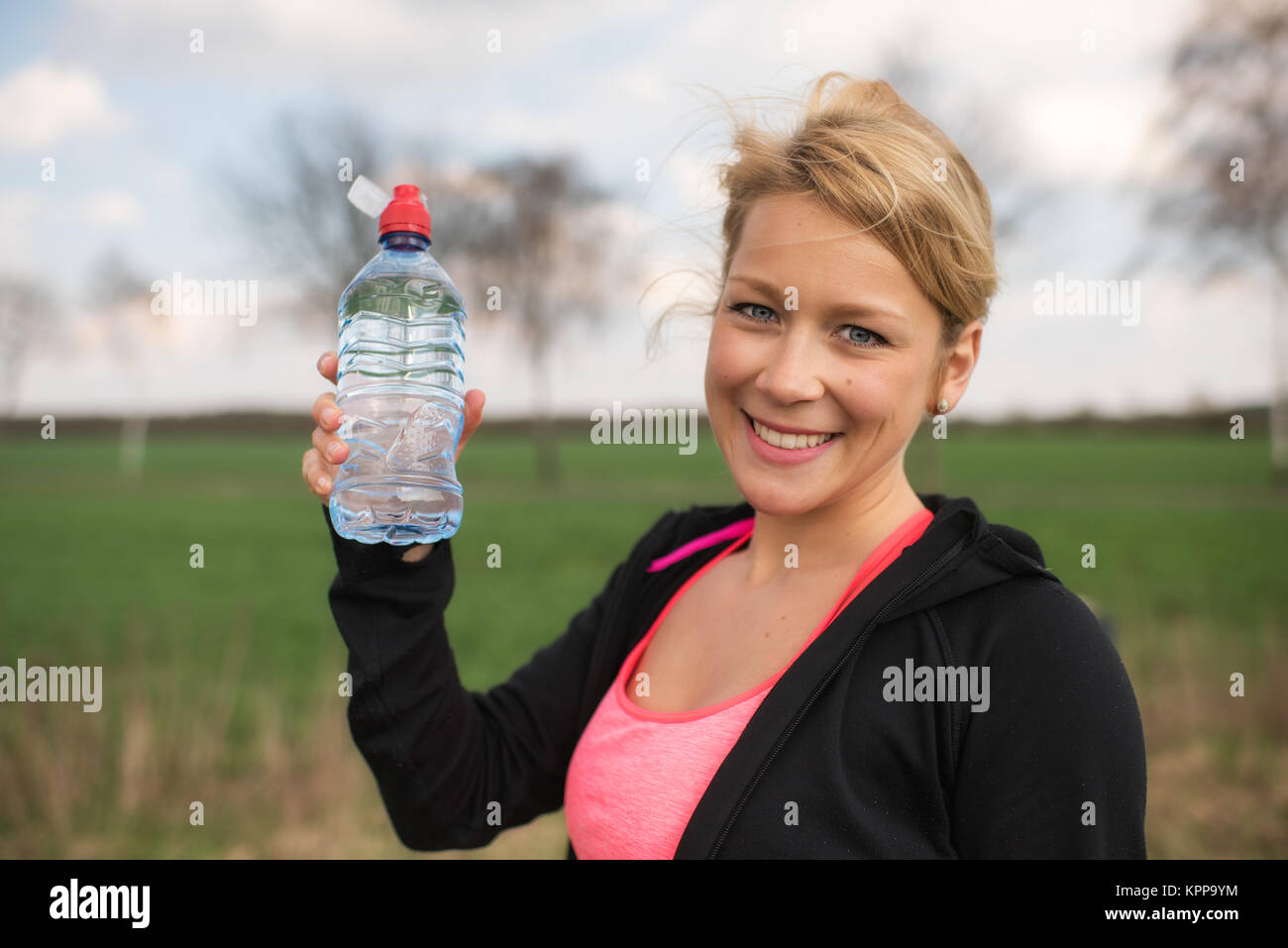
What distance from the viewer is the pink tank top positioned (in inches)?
67.2

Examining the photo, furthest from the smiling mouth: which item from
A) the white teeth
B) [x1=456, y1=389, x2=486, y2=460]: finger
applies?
[x1=456, y1=389, x2=486, y2=460]: finger

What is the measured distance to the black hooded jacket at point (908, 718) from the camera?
144 cm

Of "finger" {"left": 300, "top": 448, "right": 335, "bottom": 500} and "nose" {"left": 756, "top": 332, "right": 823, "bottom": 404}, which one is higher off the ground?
"nose" {"left": 756, "top": 332, "right": 823, "bottom": 404}

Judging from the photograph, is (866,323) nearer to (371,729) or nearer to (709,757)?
(709,757)

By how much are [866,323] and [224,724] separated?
6.00 m

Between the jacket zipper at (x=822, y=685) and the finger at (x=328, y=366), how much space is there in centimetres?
116

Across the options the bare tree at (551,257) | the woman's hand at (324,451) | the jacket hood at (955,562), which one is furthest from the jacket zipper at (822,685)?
the bare tree at (551,257)

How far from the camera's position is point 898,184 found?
173 cm

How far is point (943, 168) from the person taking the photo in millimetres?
1772

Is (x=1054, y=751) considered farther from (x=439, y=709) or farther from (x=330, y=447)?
(x=330, y=447)

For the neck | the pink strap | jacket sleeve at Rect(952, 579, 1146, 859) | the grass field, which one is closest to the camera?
jacket sleeve at Rect(952, 579, 1146, 859)

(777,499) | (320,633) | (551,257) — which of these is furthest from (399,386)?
(551,257)

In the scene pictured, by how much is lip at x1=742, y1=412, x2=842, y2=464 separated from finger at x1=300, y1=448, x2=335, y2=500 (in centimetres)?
86

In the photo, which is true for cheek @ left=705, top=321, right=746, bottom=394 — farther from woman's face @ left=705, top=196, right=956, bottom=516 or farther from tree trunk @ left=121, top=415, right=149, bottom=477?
tree trunk @ left=121, top=415, right=149, bottom=477
